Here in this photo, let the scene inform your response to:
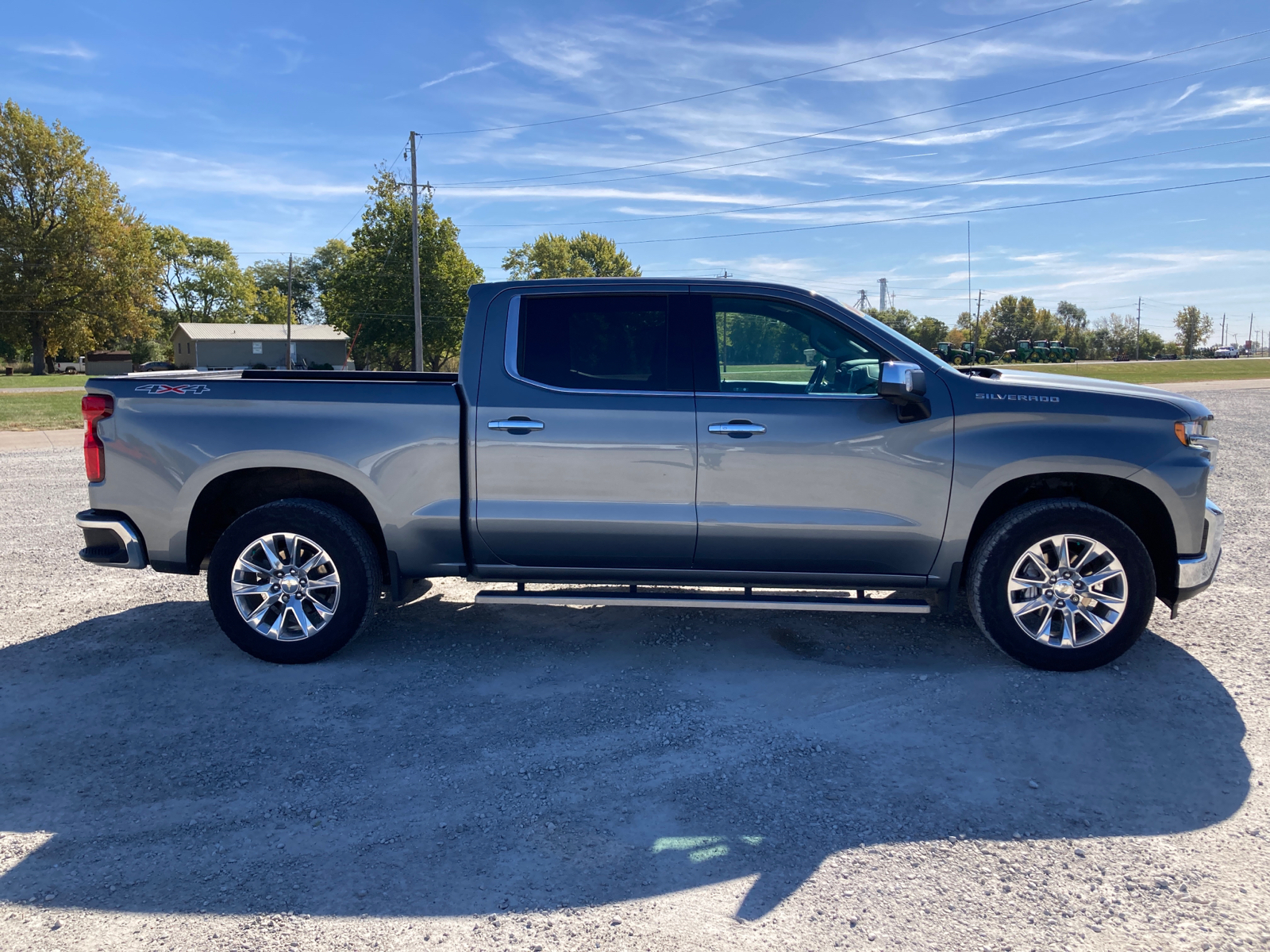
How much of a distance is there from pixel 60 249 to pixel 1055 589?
7158cm

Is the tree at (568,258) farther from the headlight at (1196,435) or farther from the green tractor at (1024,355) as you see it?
the headlight at (1196,435)

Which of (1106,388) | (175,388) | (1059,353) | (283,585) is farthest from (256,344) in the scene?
(1106,388)

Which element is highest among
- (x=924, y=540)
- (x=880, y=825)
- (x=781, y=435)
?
(x=781, y=435)

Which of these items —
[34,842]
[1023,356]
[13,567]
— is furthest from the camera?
[1023,356]

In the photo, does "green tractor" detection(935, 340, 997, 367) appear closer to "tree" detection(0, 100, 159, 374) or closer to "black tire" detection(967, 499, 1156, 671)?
"black tire" detection(967, 499, 1156, 671)

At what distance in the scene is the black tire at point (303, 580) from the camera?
473 centimetres

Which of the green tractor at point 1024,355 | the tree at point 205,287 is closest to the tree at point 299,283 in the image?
the tree at point 205,287

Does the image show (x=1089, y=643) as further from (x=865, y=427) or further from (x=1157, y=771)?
(x=865, y=427)

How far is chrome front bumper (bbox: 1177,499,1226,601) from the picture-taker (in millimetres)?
4590

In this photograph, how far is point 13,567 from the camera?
6.84 metres

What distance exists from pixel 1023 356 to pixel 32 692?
84.3 m

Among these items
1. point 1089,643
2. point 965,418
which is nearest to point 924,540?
point 965,418

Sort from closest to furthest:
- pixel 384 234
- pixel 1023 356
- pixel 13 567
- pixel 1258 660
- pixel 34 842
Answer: pixel 34 842 < pixel 1258 660 < pixel 13 567 < pixel 384 234 < pixel 1023 356

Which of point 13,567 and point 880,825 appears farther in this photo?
point 13,567
